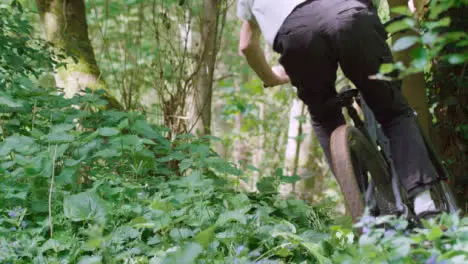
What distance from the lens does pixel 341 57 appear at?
8.14 ft

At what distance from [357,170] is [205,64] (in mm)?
2784

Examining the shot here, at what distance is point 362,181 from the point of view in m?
2.72

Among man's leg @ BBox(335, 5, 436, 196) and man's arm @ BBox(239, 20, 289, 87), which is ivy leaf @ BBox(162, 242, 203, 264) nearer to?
A: man's leg @ BBox(335, 5, 436, 196)

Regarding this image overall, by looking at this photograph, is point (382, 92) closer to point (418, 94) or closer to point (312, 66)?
point (312, 66)

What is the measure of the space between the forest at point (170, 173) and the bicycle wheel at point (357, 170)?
137 mm

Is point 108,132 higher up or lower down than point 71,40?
lower down

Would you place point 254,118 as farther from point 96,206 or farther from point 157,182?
point 96,206

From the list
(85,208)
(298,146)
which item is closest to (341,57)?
(85,208)

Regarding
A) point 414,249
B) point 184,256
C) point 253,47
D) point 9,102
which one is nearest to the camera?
point 184,256

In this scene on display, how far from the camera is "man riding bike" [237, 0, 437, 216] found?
241 cm

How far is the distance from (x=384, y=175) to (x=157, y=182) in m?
1.29

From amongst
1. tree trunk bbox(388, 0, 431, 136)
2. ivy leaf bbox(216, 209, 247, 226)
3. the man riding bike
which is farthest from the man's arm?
tree trunk bbox(388, 0, 431, 136)

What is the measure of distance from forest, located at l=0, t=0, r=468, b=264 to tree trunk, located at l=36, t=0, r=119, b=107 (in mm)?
11

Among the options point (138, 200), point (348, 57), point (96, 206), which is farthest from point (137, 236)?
point (348, 57)
